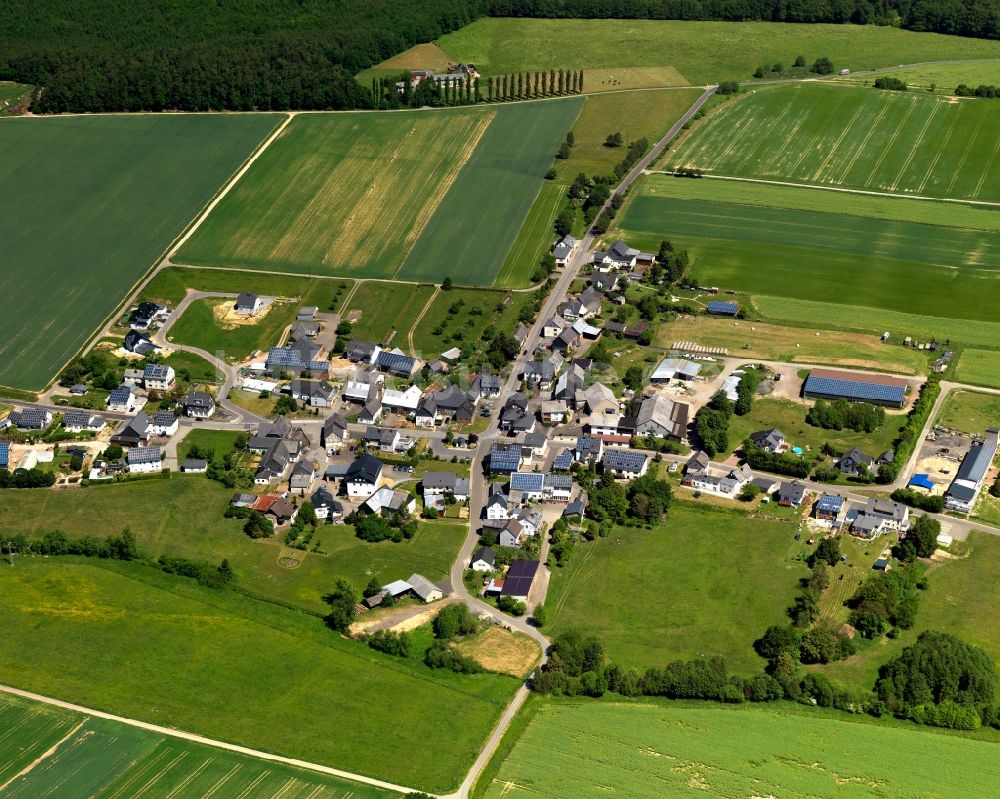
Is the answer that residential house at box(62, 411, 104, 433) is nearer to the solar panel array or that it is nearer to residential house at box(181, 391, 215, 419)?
residential house at box(181, 391, 215, 419)

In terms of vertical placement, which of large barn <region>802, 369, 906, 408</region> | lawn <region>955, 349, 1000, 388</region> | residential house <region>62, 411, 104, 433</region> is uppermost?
large barn <region>802, 369, 906, 408</region>

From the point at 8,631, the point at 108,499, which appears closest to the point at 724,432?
the point at 108,499

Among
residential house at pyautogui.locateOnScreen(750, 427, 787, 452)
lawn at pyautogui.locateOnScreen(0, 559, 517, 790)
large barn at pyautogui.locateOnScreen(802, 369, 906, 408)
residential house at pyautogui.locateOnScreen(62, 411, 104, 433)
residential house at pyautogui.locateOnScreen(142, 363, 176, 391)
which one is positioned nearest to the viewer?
lawn at pyautogui.locateOnScreen(0, 559, 517, 790)

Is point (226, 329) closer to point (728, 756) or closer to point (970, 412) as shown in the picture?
point (970, 412)

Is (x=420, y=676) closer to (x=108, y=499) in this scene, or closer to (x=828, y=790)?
(x=828, y=790)

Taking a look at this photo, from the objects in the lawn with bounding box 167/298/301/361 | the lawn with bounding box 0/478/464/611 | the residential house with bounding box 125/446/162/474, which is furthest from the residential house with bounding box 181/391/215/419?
the lawn with bounding box 167/298/301/361

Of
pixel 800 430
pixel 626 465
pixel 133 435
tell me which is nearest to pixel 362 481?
pixel 626 465
